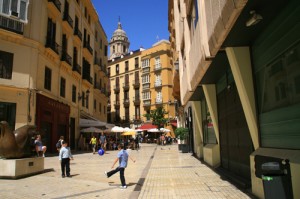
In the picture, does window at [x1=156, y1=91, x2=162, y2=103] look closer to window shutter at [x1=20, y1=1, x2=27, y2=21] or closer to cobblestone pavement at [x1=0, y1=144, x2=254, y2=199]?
window shutter at [x1=20, y1=1, x2=27, y2=21]

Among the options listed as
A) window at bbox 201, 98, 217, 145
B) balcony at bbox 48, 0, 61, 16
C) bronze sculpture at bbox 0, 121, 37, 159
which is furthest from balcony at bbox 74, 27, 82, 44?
bronze sculpture at bbox 0, 121, 37, 159

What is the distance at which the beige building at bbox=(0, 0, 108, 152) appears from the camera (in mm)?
20281

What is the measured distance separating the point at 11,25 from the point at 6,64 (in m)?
2.63

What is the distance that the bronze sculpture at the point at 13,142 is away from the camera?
11758 mm

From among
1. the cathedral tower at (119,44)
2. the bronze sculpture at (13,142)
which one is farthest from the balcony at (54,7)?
the cathedral tower at (119,44)

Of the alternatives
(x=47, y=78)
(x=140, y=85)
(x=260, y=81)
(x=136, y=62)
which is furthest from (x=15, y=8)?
(x=136, y=62)

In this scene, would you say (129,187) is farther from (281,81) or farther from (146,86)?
(146,86)

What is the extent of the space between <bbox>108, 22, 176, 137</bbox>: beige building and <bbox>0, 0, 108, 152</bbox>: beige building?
29.6m

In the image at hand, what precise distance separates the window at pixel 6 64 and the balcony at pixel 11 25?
63.5 inches

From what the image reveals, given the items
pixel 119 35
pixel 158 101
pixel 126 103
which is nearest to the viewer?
pixel 158 101

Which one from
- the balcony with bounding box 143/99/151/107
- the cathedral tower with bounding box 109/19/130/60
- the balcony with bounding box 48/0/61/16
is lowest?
the balcony with bounding box 143/99/151/107

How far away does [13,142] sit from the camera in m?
11.8

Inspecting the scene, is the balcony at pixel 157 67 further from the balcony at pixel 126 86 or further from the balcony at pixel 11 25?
the balcony at pixel 11 25

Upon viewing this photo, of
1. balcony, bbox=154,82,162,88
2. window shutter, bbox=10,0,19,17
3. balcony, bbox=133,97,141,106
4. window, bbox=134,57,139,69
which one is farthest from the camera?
window, bbox=134,57,139,69
